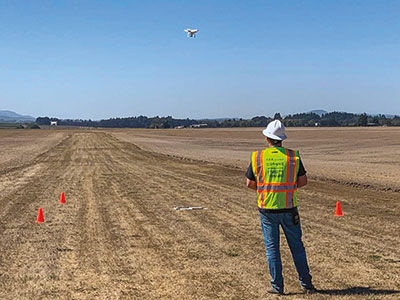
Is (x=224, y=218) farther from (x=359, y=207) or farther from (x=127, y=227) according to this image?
(x=359, y=207)

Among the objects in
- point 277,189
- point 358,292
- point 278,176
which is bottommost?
point 358,292

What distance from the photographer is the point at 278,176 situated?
229 inches

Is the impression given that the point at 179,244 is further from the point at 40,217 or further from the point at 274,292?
the point at 40,217

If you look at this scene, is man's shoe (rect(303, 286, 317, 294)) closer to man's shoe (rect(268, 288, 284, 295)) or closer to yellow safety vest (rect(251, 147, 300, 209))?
man's shoe (rect(268, 288, 284, 295))

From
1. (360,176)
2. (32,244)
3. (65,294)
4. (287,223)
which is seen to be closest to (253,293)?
(287,223)

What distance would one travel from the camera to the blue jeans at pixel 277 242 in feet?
19.2

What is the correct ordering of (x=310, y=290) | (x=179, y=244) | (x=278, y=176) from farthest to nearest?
(x=179, y=244), (x=310, y=290), (x=278, y=176)

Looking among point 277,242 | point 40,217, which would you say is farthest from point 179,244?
point 40,217

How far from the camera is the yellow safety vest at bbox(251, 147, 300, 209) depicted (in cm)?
580

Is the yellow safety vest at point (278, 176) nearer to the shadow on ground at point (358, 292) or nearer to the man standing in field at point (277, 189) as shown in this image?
the man standing in field at point (277, 189)

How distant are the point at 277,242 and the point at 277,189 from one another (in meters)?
0.65

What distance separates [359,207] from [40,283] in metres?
9.00

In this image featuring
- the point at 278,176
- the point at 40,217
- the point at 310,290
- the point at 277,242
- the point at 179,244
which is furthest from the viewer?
the point at 40,217

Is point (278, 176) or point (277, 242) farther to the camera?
point (277, 242)
